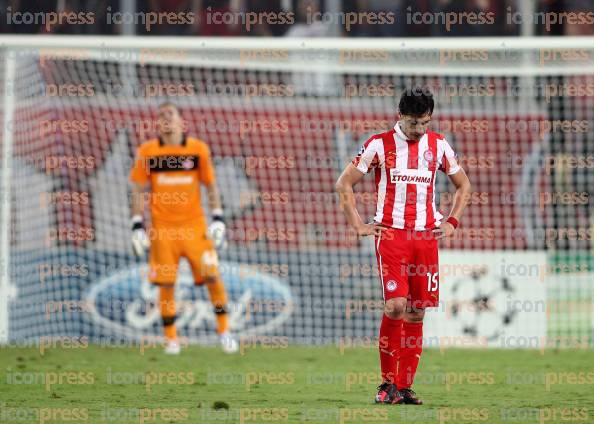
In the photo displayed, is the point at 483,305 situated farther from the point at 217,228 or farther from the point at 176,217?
the point at 176,217

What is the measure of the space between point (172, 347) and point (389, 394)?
4.15 m

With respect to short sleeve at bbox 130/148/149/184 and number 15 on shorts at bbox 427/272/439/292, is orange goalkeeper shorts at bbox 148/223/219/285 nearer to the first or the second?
short sleeve at bbox 130/148/149/184

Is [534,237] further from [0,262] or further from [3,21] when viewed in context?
[3,21]

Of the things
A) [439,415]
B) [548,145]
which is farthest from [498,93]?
[439,415]

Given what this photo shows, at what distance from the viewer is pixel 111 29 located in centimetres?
1816

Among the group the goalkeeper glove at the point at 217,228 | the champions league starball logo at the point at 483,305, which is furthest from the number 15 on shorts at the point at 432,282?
the champions league starball logo at the point at 483,305

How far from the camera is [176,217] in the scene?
12203 millimetres

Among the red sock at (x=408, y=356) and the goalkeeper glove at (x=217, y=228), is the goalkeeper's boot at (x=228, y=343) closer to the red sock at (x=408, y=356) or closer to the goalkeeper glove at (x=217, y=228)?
the goalkeeper glove at (x=217, y=228)

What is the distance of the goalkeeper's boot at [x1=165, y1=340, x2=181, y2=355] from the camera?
1205cm

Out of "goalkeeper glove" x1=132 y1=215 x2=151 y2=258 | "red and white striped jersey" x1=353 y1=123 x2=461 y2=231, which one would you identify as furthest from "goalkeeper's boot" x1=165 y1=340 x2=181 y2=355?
"red and white striped jersey" x1=353 y1=123 x2=461 y2=231

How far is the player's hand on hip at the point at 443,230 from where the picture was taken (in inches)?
326

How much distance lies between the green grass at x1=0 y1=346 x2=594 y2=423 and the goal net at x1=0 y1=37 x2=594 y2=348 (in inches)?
24.3

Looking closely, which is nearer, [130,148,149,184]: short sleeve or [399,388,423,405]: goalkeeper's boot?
[399,388,423,405]: goalkeeper's boot

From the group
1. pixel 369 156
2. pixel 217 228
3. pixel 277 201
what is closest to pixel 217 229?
pixel 217 228
